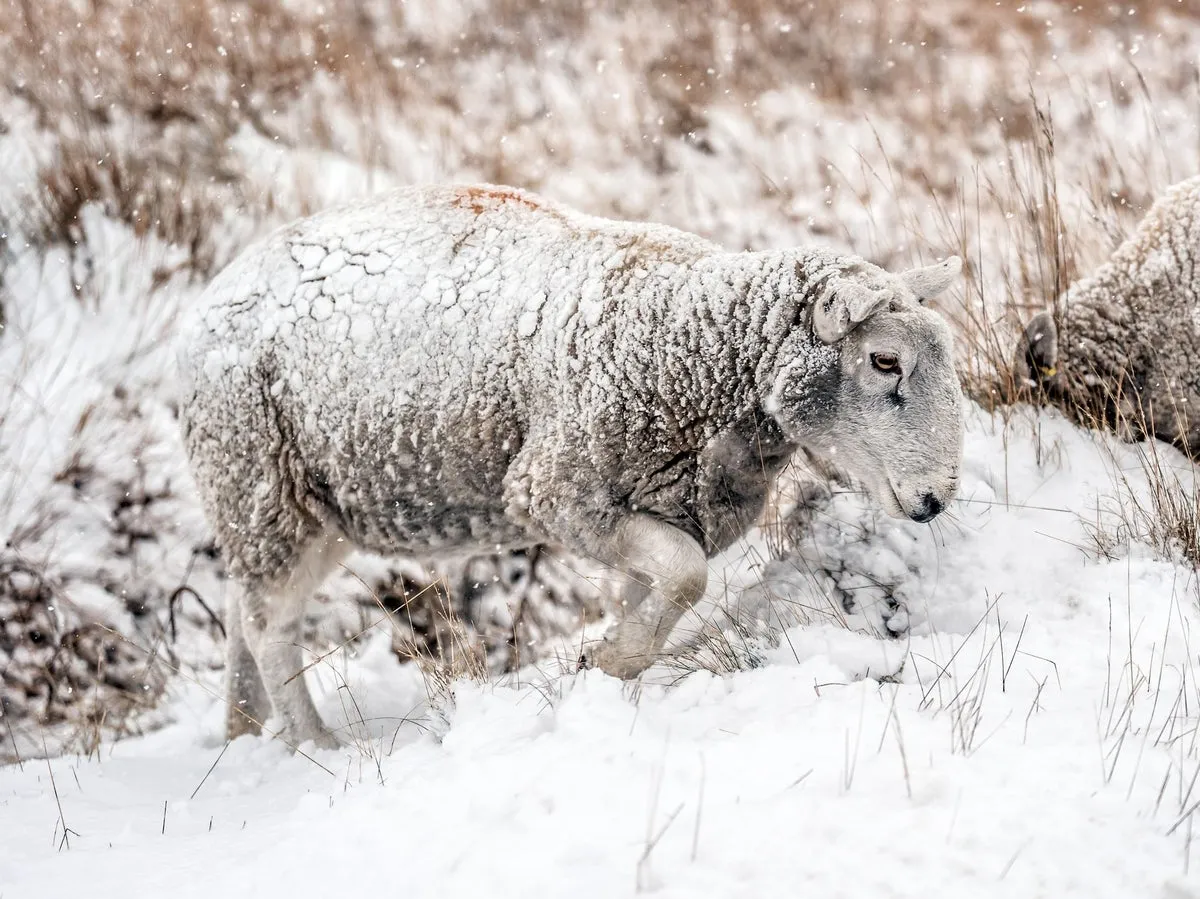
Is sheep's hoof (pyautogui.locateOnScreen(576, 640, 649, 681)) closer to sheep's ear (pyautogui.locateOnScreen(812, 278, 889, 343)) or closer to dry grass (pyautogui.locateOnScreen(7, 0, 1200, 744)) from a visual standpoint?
sheep's ear (pyautogui.locateOnScreen(812, 278, 889, 343))

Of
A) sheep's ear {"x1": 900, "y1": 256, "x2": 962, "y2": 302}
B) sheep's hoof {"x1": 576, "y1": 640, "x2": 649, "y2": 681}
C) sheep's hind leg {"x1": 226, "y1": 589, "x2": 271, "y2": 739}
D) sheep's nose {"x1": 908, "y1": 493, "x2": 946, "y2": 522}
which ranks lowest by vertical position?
sheep's hind leg {"x1": 226, "y1": 589, "x2": 271, "y2": 739}

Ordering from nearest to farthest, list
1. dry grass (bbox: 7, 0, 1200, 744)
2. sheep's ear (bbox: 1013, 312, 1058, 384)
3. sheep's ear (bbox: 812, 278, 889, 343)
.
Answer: sheep's ear (bbox: 812, 278, 889, 343) < sheep's ear (bbox: 1013, 312, 1058, 384) < dry grass (bbox: 7, 0, 1200, 744)

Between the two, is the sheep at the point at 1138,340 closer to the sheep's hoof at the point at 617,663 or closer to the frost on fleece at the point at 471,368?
the frost on fleece at the point at 471,368

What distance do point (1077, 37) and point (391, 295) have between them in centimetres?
907

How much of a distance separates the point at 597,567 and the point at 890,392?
1.29 meters

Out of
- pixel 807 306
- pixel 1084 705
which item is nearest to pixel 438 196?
pixel 807 306

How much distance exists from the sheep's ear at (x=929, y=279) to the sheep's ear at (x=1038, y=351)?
53.4 inches

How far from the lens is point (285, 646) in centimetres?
421

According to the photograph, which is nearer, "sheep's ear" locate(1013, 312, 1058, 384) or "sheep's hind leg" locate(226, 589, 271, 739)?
"sheep's hind leg" locate(226, 589, 271, 739)

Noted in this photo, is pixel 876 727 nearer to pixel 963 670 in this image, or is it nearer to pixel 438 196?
pixel 963 670

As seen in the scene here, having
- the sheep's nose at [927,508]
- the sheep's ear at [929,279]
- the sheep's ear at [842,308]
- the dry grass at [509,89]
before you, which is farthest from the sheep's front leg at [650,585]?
the dry grass at [509,89]

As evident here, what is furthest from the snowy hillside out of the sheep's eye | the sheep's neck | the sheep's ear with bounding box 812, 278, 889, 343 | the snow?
the sheep's ear with bounding box 812, 278, 889, 343

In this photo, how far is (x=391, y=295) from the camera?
3.86 metres

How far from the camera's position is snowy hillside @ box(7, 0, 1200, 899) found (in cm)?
228
